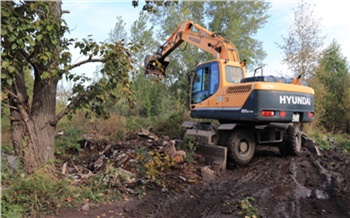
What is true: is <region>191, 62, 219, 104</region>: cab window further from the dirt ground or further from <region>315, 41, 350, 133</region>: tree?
<region>315, 41, 350, 133</region>: tree

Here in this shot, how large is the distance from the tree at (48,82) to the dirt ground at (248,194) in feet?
4.89

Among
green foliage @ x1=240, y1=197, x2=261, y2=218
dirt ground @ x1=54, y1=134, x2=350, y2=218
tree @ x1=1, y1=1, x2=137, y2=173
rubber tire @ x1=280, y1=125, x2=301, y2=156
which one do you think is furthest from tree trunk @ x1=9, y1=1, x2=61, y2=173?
rubber tire @ x1=280, y1=125, x2=301, y2=156

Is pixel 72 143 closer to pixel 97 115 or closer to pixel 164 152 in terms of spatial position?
pixel 164 152

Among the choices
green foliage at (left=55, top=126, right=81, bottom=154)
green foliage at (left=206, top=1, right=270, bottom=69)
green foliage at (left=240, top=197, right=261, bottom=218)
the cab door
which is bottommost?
green foliage at (left=240, top=197, right=261, bottom=218)

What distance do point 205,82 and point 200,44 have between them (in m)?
1.36

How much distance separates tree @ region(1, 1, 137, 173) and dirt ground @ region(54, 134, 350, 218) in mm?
1491

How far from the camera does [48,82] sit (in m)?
5.03

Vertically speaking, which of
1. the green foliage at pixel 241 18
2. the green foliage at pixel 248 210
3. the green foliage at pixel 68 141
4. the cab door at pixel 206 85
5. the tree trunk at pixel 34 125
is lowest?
the green foliage at pixel 248 210

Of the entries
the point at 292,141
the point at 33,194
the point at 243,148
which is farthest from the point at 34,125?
the point at 292,141

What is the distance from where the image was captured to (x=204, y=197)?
5656mm

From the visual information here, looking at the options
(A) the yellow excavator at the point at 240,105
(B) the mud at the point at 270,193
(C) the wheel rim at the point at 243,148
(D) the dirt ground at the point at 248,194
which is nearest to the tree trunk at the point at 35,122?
(D) the dirt ground at the point at 248,194

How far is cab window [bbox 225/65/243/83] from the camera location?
848 cm

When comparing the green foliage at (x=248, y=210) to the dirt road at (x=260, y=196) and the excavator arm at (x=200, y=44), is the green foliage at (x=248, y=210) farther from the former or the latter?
the excavator arm at (x=200, y=44)

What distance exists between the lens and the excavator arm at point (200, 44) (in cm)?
889
